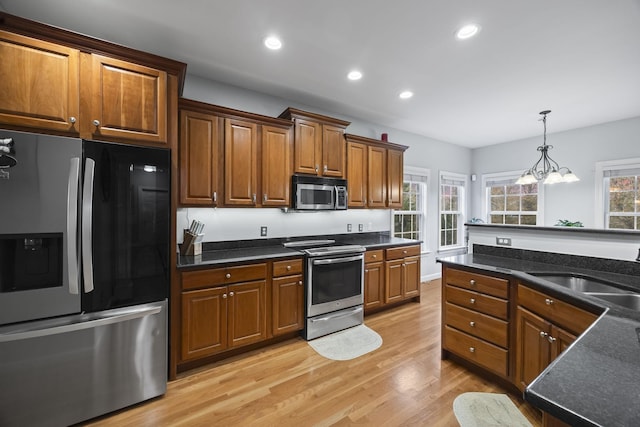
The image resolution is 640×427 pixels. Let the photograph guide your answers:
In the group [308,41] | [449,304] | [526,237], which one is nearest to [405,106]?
[308,41]

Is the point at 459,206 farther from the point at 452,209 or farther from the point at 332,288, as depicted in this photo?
the point at 332,288

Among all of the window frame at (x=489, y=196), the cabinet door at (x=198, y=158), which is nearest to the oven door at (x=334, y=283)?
the cabinet door at (x=198, y=158)

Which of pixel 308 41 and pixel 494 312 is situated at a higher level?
pixel 308 41

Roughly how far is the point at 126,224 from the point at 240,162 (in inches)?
49.8

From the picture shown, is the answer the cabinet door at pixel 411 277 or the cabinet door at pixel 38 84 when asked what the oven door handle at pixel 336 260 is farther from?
the cabinet door at pixel 38 84

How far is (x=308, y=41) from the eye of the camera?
7.52 feet

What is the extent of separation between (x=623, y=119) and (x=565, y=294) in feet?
15.2

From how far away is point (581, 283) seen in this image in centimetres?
198

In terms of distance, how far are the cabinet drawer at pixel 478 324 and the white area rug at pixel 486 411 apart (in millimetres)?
397

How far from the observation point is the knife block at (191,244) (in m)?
2.63

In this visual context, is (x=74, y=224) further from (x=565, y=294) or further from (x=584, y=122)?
(x=584, y=122)

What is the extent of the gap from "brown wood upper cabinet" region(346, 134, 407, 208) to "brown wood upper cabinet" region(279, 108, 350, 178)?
21cm

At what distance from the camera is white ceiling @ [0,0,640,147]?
1.92m

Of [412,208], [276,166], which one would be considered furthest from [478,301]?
[412,208]
